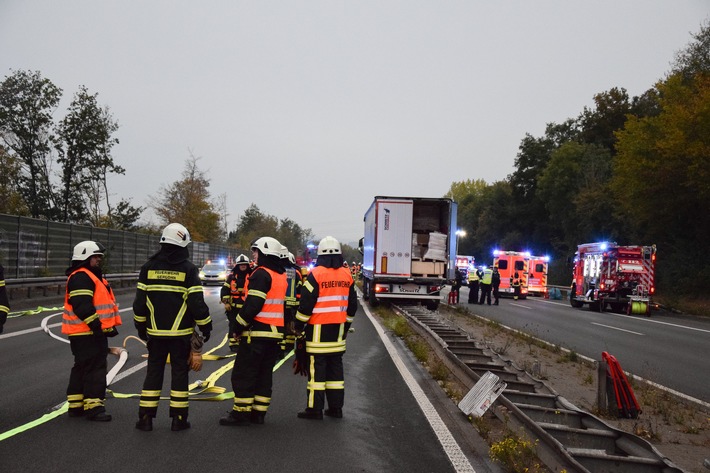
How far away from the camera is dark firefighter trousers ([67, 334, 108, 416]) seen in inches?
253

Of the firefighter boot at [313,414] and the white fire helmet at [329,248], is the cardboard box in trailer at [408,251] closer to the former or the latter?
the white fire helmet at [329,248]

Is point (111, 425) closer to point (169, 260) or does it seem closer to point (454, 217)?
point (169, 260)

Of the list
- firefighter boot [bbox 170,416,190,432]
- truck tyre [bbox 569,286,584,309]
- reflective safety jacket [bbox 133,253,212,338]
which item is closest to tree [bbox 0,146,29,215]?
truck tyre [bbox 569,286,584,309]

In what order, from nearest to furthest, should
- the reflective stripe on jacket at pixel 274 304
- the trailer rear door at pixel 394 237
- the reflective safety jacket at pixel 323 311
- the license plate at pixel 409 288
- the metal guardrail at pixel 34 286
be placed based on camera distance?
the reflective stripe on jacket at pixel 274 304, the reflective safety jacket at pixel 323 311, the metal guardrail at pixel 34 286, the trailer rear door at pixel 394 237, the license plate at pixel 409 288

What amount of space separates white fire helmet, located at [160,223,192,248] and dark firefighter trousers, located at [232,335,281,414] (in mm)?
1168

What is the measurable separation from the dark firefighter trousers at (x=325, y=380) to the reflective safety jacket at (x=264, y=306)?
53 cm

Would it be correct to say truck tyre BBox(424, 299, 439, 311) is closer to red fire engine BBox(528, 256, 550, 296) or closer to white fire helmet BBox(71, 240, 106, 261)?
white fire helmet BBox(71, 240, 106, 261)

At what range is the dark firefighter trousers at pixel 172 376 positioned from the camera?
6.14 meters

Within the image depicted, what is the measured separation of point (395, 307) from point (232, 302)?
13.1 metres

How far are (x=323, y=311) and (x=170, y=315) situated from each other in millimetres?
1647

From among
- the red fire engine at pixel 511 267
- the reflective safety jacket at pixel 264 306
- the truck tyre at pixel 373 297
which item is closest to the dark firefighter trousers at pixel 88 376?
the reflective safety jacket at pixel 264 306

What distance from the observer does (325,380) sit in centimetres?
696

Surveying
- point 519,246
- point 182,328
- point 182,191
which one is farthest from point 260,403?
point 519,246

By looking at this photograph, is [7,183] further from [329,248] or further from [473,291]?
[329,248]
